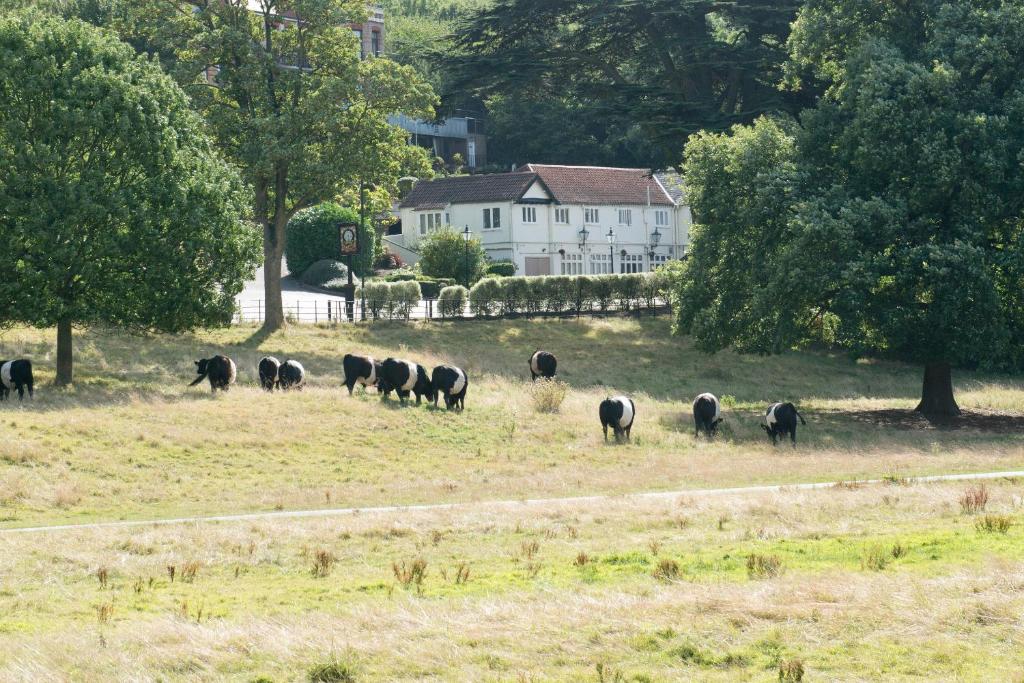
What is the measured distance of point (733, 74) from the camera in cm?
6109

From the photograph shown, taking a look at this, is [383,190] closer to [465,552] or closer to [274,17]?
[274,17]

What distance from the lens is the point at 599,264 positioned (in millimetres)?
99812

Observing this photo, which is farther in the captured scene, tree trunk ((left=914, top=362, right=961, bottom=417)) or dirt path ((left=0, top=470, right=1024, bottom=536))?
tree trunk ((left=914, top=362, right=961, bottom=417))

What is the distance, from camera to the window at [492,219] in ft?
314

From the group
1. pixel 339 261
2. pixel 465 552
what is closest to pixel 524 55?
pixel 339 261

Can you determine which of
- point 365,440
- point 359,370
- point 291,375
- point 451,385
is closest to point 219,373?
point 291,375

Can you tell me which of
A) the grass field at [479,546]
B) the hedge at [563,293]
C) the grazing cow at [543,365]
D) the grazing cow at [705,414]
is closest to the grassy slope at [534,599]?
the grass field at [479,546]

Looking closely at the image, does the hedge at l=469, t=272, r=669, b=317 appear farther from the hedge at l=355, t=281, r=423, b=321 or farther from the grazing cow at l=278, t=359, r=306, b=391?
the grazing cow at l=278, t=359, r=306, b=391

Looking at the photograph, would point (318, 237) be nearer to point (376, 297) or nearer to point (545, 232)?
point (545, 232)

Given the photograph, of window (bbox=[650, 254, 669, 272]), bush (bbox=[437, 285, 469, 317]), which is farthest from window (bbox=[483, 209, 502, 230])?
bush (bbox=[437, 285, 469, 317])

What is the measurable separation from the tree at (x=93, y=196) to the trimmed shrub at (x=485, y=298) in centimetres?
2406

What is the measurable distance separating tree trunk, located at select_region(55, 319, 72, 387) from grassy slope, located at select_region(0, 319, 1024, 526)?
628mm

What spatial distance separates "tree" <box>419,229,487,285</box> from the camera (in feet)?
277

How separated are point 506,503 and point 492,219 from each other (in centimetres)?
7167
